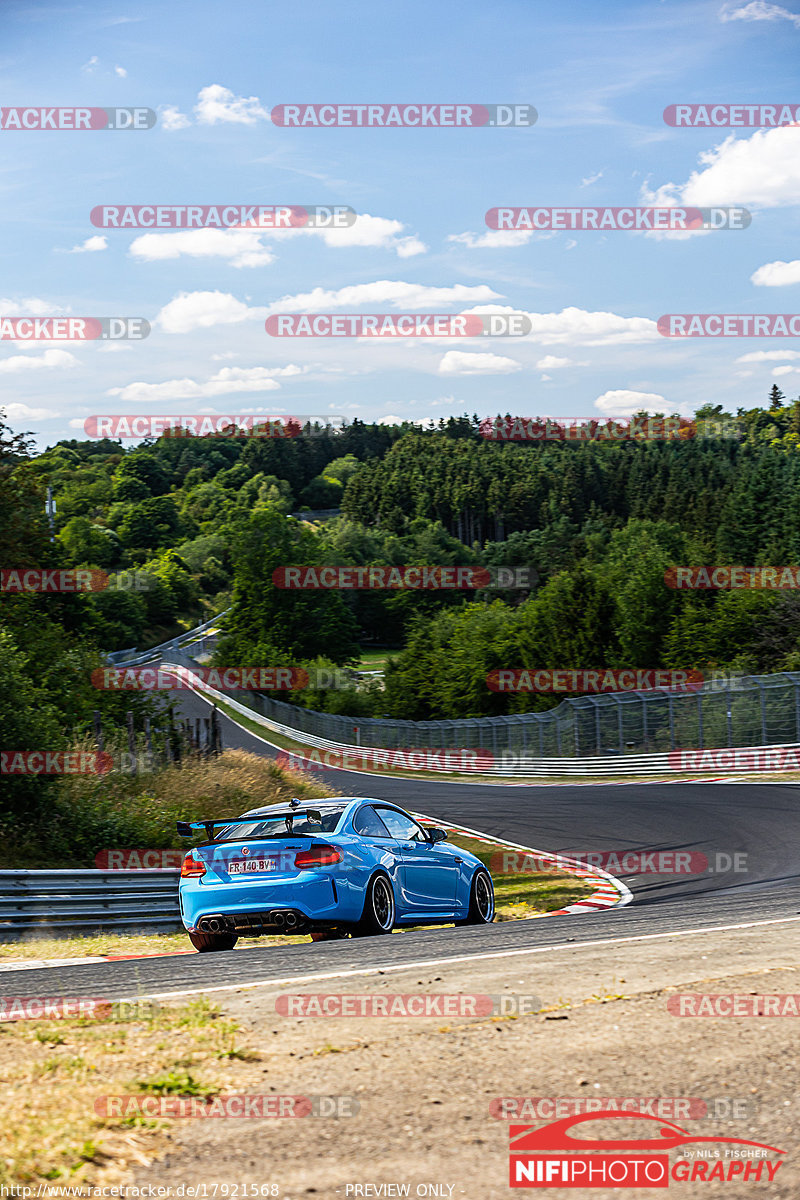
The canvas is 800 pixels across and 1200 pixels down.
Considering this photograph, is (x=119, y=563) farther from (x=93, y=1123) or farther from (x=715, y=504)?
(x=93, y=1123)

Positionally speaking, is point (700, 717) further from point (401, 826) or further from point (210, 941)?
point (210, 941)

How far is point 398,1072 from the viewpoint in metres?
4.47

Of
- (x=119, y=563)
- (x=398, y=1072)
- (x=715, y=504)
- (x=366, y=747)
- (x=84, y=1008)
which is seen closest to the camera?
(x=398, y=1072)

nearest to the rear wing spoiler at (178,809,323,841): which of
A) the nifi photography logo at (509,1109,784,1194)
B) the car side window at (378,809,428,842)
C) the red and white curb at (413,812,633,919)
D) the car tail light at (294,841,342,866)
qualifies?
the car tail light at (294,841,342,866)

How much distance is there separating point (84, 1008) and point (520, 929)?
480 centimetres

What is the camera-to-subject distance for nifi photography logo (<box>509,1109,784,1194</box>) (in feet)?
11.6

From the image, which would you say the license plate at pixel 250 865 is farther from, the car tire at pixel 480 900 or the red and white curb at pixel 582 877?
Answer: the red and white curb at pixel 582 877

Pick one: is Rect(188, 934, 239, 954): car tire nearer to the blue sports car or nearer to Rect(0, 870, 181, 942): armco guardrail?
Answer: the blue sports car

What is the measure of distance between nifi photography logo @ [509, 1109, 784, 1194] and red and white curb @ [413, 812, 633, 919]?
871cm

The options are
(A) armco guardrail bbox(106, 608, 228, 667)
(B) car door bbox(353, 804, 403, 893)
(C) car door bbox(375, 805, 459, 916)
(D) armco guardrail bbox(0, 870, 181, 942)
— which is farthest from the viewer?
(A) armco guardrail bbox(106, 608, 228, 667)

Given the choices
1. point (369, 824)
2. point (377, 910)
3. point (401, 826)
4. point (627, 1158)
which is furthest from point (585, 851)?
point (627, 1158)

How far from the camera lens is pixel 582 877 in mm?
16938

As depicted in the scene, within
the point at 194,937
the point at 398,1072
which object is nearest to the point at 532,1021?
the point at 398,1072

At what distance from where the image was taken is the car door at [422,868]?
→ 10453mm
